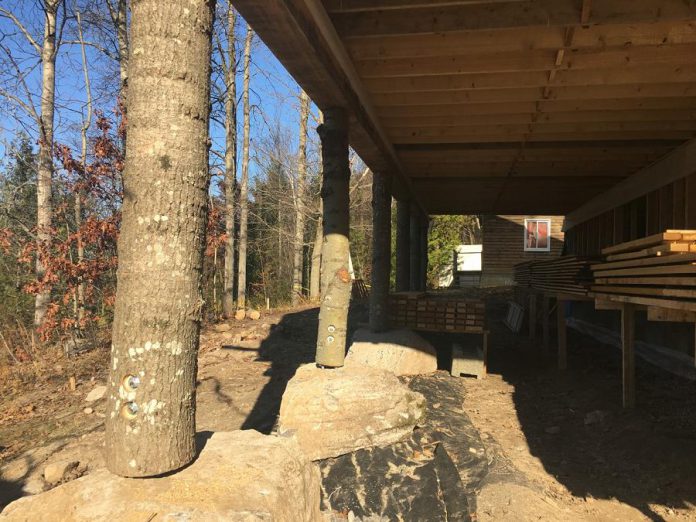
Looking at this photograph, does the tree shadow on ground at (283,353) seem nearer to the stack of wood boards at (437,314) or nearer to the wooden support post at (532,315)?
the stack of wood boards at (437,314)

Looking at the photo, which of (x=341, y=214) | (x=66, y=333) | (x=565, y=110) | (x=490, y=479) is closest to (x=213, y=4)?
(x=341, y=214)

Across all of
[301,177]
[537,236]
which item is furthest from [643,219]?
[537,236]

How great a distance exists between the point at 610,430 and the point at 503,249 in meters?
18.5

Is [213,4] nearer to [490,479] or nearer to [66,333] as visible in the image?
[490,479]

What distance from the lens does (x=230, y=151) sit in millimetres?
16406

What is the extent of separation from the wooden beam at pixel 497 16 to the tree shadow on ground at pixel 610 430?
4.14m

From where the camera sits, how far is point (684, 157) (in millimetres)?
7906

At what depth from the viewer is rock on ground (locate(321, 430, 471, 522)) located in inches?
150

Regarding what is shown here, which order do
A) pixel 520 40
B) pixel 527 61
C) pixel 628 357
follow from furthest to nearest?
pixel 628 357
pixel 527 61
pixel 520 40

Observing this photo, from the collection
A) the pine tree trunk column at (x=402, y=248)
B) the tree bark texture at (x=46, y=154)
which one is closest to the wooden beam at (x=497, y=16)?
the pine tree trunk column at (x=402, y=248)

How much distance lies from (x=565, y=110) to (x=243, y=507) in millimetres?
6766

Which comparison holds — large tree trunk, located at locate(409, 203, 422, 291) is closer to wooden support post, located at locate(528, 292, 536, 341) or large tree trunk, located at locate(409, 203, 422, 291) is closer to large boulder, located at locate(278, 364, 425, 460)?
wooden support post, located at locate(528, 292, 536, 341)

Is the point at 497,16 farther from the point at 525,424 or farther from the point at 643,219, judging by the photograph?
the point at 643,219

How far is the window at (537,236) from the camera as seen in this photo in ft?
77.0
